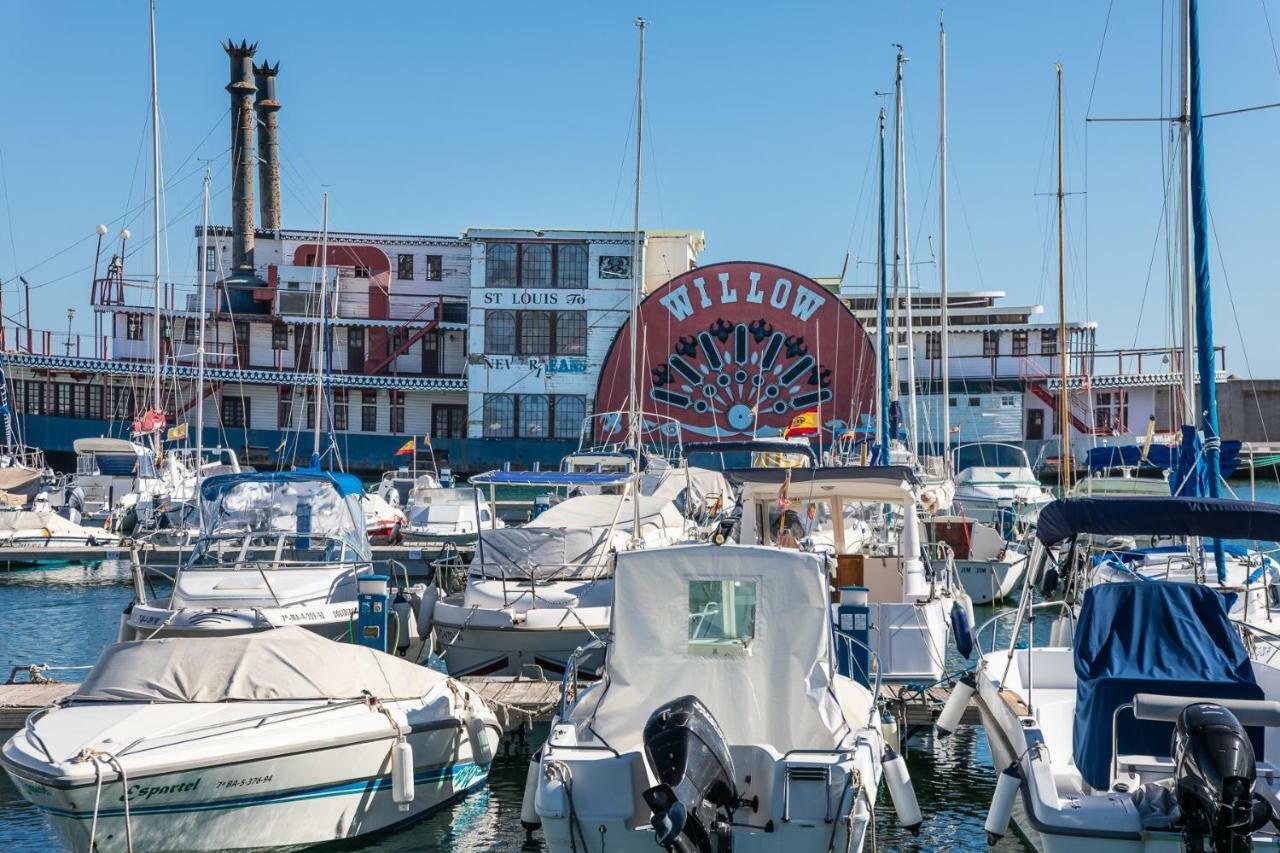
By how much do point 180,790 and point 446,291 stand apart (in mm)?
52210

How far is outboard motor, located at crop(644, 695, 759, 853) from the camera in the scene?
848 centimetres

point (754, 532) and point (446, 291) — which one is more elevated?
point (446, 291)

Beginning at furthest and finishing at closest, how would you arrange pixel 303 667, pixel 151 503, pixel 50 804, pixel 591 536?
1. pixel 151 503
2. pixel 591 536
3. pixel 303 667
4. pixel 50 804

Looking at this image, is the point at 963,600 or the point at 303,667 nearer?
the point at 303,667

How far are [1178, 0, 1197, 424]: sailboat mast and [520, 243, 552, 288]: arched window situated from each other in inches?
1479

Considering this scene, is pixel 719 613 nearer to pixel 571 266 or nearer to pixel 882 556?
pixel 882 556

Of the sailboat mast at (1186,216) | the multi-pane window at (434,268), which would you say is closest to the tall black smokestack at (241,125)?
the multi-pane window at (434,268)

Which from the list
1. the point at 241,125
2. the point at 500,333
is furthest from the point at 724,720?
the point at 241,125

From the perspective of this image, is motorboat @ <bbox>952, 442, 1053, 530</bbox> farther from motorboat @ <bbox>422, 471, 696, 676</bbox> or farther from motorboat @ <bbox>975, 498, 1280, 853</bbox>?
motorboat @ <bbox>975, 498, 1280, 853</bbox>

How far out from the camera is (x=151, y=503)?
38562 millimetres

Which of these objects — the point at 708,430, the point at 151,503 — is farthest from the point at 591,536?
the point at 708,430

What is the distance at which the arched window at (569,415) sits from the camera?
5597cm

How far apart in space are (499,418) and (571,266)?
7.02 metres

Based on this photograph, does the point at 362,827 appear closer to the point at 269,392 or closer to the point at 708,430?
the point at 708,430
